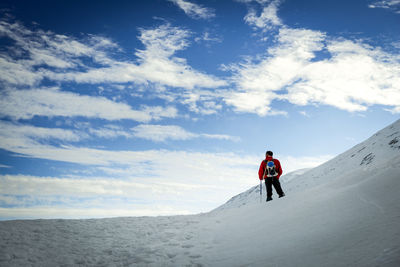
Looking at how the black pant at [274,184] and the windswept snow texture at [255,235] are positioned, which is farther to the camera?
the black pant at [274,184]

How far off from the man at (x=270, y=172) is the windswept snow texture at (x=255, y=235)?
143 cm

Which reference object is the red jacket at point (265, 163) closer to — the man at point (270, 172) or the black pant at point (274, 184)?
the man at point (270, 172)

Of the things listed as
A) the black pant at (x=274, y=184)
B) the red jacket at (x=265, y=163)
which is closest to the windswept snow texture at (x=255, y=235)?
the black pant at (x=274, y=184)

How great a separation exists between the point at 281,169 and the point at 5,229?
34.1 feet

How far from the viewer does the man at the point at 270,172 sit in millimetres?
11312

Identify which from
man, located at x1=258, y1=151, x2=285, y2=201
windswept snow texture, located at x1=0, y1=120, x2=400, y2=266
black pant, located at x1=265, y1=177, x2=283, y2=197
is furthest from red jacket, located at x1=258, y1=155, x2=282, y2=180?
windswept snow texture, located at x1=0, y1=120, x2=400, y2=266

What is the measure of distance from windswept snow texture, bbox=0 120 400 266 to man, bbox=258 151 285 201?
1.43 meters

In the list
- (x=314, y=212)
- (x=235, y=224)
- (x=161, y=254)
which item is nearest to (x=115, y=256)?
(x=161, y=254)

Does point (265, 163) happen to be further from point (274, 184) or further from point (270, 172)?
point (274, 184)

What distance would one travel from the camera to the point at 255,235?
7.38 meters

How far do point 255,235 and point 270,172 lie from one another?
438 centimetres

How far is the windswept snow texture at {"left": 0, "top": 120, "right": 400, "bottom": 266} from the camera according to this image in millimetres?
4824

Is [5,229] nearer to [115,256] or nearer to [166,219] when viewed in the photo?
[115,256]

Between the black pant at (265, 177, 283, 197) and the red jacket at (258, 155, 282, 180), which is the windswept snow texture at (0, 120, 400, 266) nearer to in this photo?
the black pant at (265, 177, 283, 197)
